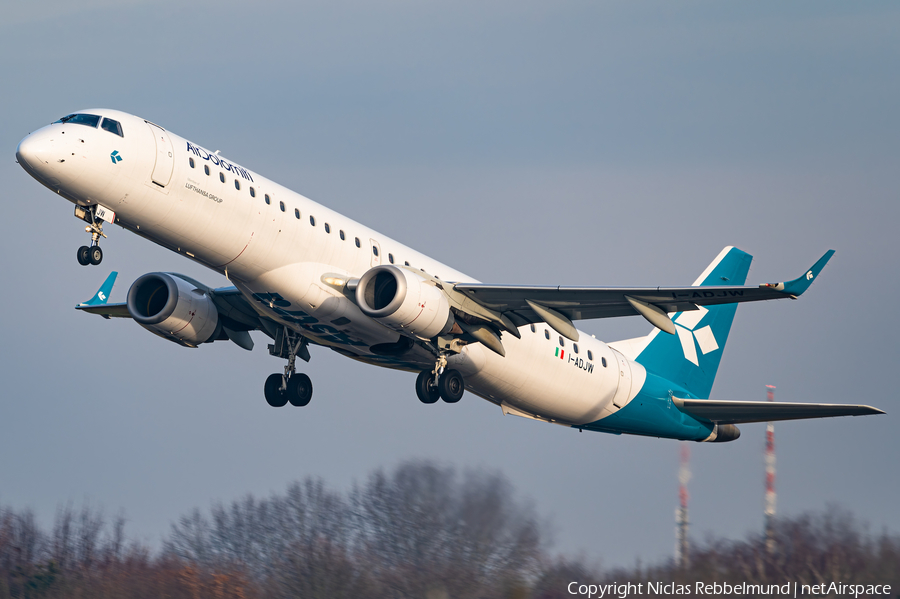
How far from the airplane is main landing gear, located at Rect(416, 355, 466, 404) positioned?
0.16 feet

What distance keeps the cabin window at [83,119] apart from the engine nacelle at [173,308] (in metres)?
6.68

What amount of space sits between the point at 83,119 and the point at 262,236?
4851 mm

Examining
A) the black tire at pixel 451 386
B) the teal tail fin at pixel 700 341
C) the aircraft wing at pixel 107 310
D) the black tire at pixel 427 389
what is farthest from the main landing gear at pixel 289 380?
the teal tail fin at pixel 700 341

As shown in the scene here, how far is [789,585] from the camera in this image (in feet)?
90.4

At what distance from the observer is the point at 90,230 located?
23672 millimetres

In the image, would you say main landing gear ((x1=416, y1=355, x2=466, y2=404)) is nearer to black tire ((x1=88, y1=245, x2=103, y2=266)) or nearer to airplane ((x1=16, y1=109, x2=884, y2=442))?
airplane ((x1=16, y1=109, x2=884, y2=442))

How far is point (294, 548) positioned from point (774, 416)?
16478mm

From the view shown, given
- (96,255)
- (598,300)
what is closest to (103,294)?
(96,255)

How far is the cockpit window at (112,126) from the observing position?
23453 millimetres

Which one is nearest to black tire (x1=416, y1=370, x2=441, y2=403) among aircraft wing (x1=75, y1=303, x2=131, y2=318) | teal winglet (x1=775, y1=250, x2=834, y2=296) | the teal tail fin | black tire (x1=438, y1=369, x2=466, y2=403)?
black tire (x1=438, y1=369, x2=466, y2=403)

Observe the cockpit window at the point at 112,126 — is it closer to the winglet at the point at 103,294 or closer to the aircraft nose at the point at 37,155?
the aircraft nose at the point at 37,155

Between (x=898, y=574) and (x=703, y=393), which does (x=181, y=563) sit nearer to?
(x=703, y=393)

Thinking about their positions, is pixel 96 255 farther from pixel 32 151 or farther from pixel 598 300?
pixel 598 300

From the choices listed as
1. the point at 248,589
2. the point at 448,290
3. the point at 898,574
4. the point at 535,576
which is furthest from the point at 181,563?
the point at 898,574
